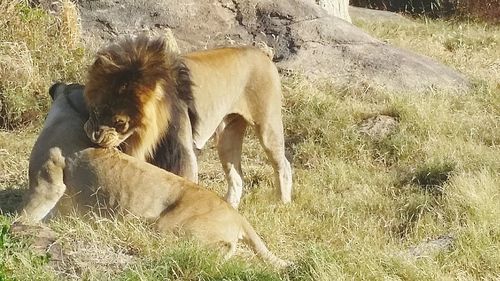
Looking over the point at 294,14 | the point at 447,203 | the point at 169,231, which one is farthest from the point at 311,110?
the point at 169,231

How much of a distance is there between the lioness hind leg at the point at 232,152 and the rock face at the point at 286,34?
2959 mm

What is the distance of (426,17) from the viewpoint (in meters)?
16.7

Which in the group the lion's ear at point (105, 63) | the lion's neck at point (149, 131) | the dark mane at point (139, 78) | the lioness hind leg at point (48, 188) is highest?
the lion's ear at point (105, 63)

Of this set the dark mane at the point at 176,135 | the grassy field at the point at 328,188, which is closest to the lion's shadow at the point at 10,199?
the grassy field at the point at 328,188

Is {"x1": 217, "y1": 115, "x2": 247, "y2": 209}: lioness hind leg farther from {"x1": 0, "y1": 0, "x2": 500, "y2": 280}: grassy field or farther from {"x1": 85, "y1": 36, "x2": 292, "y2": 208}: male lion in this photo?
{"x1": 0, "y1": 0, "x2": 500, "y2": 280}: grassy field

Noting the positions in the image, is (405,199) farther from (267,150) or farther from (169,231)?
(169,231)

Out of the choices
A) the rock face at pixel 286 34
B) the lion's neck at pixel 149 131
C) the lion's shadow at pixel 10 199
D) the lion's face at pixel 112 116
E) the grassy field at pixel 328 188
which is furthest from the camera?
the rock face at pixel 286 34

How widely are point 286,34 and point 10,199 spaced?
15.4ft

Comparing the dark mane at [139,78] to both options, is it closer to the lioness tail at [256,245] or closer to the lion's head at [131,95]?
the lion's head at [131,95]

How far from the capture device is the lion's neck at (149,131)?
4.93m

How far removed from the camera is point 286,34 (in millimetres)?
10156

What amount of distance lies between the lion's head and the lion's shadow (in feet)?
3.85

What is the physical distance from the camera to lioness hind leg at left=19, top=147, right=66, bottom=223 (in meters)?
5.00

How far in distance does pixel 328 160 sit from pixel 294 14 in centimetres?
303
